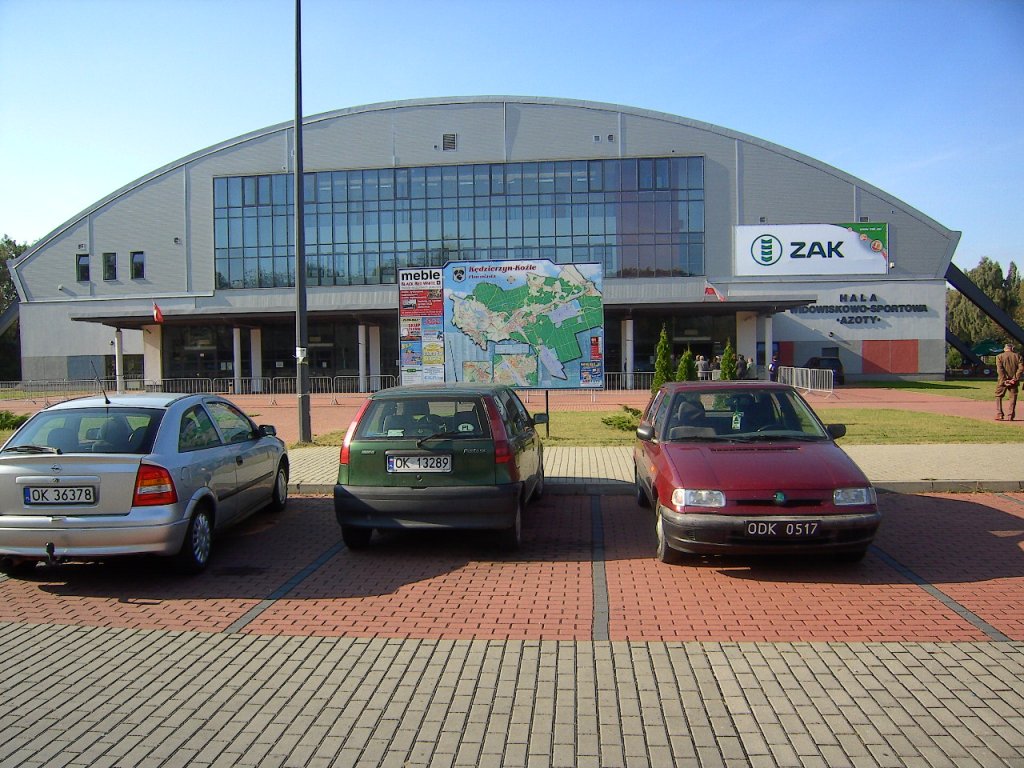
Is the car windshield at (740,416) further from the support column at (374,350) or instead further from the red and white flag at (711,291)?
the red and white flag at (711,291)

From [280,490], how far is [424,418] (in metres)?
3.09

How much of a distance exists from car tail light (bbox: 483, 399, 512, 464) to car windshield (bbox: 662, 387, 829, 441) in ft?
5.52

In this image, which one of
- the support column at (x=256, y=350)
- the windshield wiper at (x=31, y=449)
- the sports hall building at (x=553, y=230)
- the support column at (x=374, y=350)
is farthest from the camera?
the sports hall building at (x=553, y=230)

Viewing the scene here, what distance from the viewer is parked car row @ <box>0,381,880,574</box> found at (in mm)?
5852

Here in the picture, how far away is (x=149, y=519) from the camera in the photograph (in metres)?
5.87

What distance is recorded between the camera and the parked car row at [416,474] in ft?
19.2

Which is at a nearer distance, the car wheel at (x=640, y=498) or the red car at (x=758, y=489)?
the red car at (x=758, y=489)

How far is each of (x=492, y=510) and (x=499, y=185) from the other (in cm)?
4141

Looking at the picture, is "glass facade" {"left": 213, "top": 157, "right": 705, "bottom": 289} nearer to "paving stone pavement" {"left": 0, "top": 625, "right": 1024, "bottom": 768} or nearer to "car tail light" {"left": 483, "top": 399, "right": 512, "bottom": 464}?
"car tail light" {"left": 483, "top": 399, "right": 512, "bottom": 464}

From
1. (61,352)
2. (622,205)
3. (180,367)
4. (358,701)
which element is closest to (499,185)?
(622,205)

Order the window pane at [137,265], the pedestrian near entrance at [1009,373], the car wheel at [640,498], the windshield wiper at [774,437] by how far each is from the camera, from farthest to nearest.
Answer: the window pane at [137,265] < the pedestrian near entrance at [1009,373] < the car wheel at [640,498] < the windshield wiper at [774,437]

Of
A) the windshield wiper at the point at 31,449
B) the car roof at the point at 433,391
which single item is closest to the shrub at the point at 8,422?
the windshield wiper at the point at 31,449

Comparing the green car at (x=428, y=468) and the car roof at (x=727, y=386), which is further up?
the car roof at (x=727, y=386)

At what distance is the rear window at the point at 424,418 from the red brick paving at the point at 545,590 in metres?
1.22
